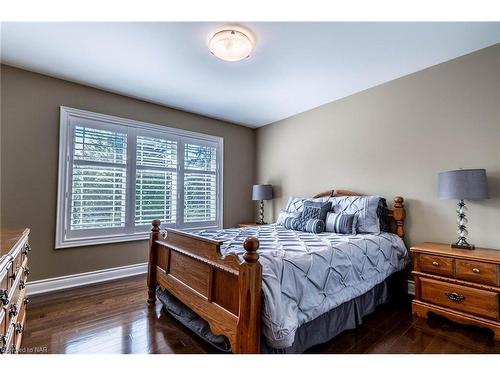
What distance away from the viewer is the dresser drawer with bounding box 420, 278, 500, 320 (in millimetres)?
1988

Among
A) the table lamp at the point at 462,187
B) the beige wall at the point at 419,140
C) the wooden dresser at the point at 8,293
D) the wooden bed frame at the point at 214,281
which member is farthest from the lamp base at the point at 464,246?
the wooden dresser at the point at 8,293

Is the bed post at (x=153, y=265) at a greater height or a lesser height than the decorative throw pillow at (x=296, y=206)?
lesser

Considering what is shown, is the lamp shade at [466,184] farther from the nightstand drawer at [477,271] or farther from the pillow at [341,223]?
the pillow at [341,223]

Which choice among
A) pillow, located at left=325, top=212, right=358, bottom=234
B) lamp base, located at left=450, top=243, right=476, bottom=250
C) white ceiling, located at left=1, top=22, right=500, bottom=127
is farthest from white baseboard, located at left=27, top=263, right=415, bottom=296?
white ceiling, located at left=1, top=22, right=500, bottom=127

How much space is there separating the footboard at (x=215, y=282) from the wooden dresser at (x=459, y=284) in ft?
5.90

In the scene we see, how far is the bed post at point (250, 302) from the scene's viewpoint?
4.69 feet

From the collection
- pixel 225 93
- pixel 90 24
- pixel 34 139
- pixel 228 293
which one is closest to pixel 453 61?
pixel 225 93

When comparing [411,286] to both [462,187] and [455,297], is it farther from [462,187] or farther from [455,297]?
[462,187]

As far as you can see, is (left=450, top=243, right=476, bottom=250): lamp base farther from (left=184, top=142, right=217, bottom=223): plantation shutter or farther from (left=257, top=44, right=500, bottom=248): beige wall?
(left=184, top=142, right=217, bottom=223): plantation shutter

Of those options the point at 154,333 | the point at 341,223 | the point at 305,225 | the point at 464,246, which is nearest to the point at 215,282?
the point at 154,333

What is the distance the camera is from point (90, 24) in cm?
207

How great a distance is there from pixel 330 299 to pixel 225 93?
9.16ft

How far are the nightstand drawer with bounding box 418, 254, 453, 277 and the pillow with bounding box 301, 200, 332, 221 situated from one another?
1.05 metres
